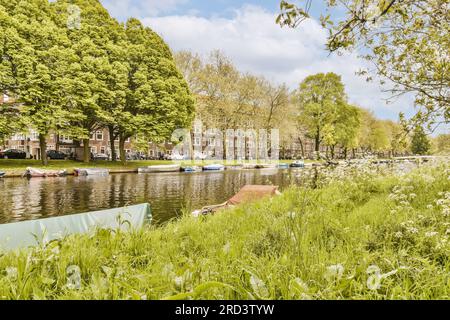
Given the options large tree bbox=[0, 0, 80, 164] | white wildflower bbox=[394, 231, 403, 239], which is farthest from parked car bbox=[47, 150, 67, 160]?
white wildflower bbox=[394, 231, 403, 239]

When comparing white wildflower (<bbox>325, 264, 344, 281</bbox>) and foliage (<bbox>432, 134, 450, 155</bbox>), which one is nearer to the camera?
white wildflower (<bbox>325, 264, 344, 281</bbox>)

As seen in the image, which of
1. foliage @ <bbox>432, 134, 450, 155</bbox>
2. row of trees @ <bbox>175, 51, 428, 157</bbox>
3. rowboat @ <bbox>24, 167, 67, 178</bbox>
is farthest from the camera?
row of trees @ <bbox>175, 51, 428, 157</bbox>

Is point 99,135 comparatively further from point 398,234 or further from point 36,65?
point 398,234

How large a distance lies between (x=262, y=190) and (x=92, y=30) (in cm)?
3958

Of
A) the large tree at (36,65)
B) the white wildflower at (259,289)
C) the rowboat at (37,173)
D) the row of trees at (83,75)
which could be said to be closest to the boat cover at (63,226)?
the white wildflower at (259,289)

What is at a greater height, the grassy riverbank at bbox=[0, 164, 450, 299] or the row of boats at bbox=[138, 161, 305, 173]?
the grassy riverbank at bbox=[0, 164, 450, 299]

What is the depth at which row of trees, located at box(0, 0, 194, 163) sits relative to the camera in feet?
109

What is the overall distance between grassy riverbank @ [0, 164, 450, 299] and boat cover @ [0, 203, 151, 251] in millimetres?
964

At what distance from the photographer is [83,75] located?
37219 millimetres

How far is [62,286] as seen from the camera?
297cm

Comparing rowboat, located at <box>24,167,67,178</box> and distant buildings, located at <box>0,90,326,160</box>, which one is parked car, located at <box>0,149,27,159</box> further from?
rowboat, located at <box>24,167,67,178</box>

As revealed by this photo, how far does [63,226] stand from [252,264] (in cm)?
536
